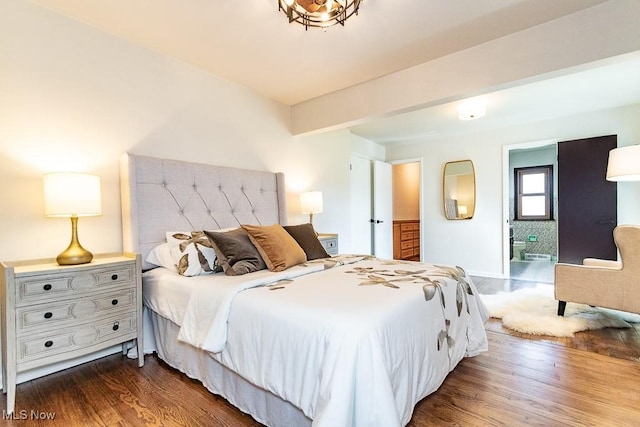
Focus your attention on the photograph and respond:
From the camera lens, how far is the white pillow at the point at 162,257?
7.15ft

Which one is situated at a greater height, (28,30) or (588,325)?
(28,30)

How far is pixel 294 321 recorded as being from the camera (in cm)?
128

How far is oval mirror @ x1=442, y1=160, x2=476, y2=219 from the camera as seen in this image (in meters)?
4.93

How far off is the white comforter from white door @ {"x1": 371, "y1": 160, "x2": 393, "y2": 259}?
3.32 m

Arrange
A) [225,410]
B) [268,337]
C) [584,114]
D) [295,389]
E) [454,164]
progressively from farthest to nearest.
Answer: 1. [454,164]
2. [584,114]
3. [225,410]
4. [268,337]
5. [295,389]

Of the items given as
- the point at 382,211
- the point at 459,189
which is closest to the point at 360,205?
the point at 382,211

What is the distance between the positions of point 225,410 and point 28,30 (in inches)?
100

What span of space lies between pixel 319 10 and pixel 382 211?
3943 millimetres

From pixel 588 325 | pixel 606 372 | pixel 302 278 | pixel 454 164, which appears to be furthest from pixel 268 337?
pixel 454 164

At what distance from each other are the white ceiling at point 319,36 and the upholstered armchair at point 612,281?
1.34m

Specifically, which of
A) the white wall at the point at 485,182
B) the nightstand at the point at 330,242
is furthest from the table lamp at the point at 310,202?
the white wall at the point at 485,182

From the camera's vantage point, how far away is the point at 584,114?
402 cm

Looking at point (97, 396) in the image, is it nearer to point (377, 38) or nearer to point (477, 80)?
point (377, 38)

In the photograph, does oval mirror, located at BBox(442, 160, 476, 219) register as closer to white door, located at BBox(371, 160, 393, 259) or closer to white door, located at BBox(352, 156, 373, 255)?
white door, located at BBox(371, 160, 393, 259)
